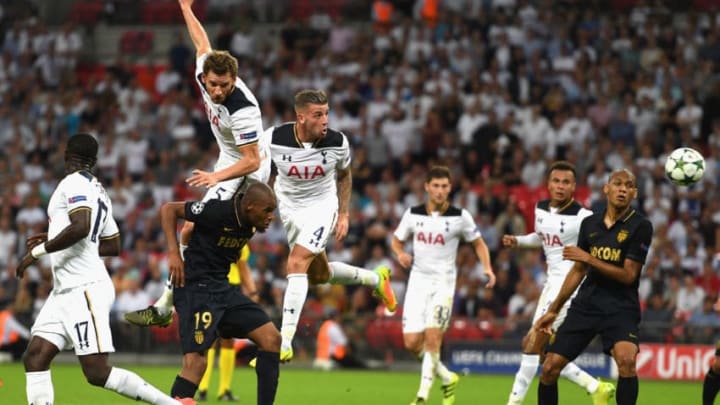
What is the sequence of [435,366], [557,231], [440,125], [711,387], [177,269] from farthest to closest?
[440,125]
[435,366]
[557,231]
[711,387]
[177,269]

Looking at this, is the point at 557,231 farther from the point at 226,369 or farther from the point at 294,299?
the point at 226,369

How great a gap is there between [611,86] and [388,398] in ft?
36.0

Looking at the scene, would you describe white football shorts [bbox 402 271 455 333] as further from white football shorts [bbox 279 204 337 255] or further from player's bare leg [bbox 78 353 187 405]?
player's bare leg [bbox 78 353 187 405]

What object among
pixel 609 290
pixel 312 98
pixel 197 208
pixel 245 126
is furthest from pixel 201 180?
pixel 609 290

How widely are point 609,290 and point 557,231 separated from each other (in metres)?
2.53

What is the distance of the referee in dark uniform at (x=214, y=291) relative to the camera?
1001 centimetres

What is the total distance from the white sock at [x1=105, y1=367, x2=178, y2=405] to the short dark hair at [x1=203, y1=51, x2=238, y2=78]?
272 centimetres

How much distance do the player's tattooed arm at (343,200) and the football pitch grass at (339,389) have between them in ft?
9.50

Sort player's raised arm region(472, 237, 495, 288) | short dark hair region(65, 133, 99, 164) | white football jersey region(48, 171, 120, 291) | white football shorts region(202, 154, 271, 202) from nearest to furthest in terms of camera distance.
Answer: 1. white football jersey region(48, 171, 120, 291)
2. short dark hair region(65, 133, 99, 164)
3. white football shorts region(202, 154, 271, 202)
4. player's raised arm region(472, 237, 495, 288)

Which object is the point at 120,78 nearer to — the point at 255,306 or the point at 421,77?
the point at 421,77

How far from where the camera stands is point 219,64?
35.0 ft

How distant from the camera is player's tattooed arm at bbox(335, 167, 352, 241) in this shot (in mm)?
12797

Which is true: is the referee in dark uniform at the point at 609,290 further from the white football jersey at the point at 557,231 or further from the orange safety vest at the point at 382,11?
the orange safety vest at the point at 382,11

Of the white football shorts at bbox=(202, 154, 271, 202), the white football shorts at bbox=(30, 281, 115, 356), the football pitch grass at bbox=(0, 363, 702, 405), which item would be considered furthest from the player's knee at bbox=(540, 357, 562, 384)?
the white football shorts at bbox=(30, 281, 115, 356)
